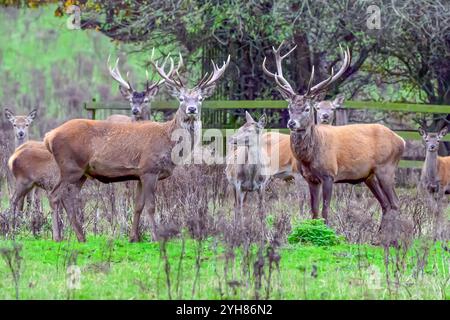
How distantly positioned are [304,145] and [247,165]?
1.36 metres

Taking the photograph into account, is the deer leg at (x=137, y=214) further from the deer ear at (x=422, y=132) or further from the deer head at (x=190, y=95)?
the deer ear at (x=422, y=132)

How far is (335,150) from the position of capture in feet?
43.9

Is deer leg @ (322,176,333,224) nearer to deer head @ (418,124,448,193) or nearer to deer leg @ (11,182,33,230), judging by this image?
deer leg @ (11,182,33,230)

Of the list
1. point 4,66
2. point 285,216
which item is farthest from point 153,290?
point 4,66

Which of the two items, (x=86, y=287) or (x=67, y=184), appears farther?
(x=67, y=184)

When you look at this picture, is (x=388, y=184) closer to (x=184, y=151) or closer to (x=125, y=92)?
(x=184, y=151)

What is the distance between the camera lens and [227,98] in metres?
20.4

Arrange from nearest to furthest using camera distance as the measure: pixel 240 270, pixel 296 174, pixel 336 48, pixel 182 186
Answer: pixel 240 270 → pixel 182 186 → pixel 296 174 → pixel 336 48

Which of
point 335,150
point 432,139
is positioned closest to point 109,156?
point 335,150

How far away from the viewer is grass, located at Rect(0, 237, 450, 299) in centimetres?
869

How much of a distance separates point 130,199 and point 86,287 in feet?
16.3

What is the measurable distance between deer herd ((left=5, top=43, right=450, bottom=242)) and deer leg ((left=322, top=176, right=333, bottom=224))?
0.04ft

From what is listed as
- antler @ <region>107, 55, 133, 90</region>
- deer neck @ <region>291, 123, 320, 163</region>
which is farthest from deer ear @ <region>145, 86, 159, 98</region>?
deer neck @ <region>291, 123, 320, 163</region>
